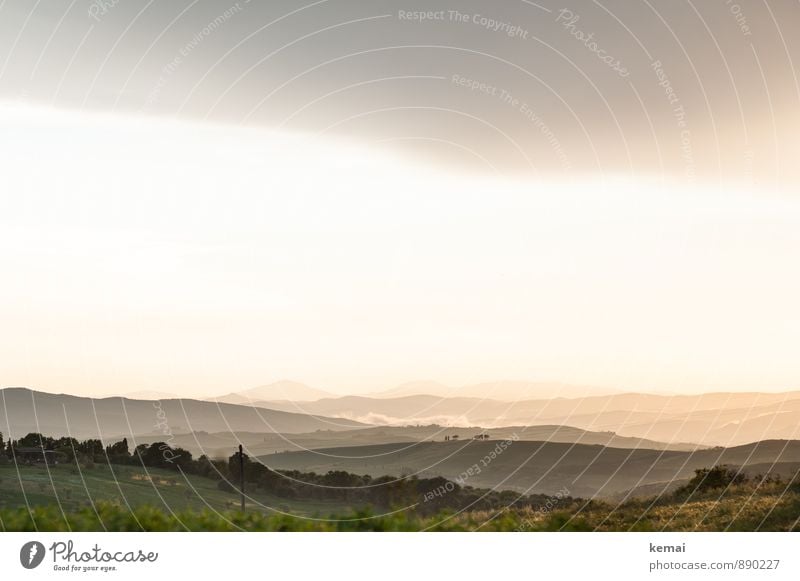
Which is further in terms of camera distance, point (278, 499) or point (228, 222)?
point (228, 222)

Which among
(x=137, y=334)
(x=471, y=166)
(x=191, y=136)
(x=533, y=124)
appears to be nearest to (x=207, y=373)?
(x=137, y=334)

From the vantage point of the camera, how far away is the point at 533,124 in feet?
40.0
